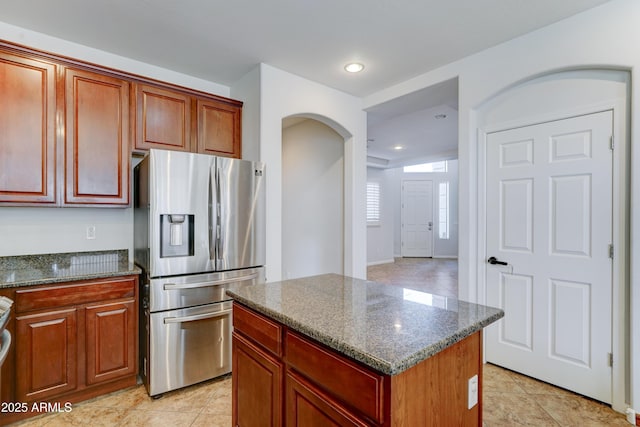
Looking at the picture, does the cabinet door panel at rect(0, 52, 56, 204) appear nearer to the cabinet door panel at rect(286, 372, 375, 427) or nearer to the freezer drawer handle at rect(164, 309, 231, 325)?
the freezer drawer handle at rect(164, 309, 231, 325)

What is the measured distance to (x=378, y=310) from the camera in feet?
4.48

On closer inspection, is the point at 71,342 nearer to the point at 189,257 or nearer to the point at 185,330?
the point at 185,330

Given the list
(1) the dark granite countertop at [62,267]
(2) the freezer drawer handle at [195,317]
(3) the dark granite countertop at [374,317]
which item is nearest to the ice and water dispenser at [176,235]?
(1) the dark granite countertop at [62,267]

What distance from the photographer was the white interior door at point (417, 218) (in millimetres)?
9211

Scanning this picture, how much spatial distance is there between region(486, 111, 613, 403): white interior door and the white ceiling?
0.89 m

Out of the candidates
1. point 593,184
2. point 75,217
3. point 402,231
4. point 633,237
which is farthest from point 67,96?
point 402,231

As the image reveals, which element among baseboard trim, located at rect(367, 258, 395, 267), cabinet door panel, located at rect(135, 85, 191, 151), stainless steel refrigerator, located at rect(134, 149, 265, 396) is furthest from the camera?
baseboard trim, located at rect(367, 258, 395, 267)

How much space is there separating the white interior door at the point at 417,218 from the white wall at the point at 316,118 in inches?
226

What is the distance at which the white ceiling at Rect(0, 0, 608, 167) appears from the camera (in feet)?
6.97

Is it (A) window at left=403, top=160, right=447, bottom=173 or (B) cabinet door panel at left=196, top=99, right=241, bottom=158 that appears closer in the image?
(B) cabinet door panel at left=196, top=99, right=241, bottom=158

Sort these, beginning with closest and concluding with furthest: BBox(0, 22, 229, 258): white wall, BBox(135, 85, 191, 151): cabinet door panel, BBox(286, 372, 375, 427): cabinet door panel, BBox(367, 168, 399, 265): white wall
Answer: BBox(286, 372, 375, 427): cabinet door panel → BBox(0, 22, 229, 258): white wall → BBox(135, 85, 191, 151): cabinet door panel → BBox(367, 168, 399, 265): white wall

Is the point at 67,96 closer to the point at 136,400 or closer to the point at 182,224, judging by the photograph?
the point at 182,224

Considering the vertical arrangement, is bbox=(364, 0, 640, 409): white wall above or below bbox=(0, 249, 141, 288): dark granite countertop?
above

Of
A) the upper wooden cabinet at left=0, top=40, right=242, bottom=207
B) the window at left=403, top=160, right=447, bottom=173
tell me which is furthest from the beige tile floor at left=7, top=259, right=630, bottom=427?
the window at left=403, top=160, right=447, bottom=173
